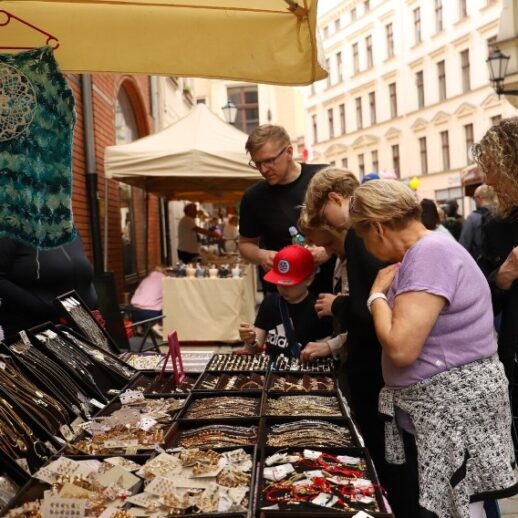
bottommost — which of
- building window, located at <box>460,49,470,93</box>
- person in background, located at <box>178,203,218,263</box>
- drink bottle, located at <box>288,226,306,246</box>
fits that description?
drink bottle, located at <box>288,226,306,246</box>

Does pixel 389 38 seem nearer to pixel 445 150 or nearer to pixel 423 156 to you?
pixel 423 156

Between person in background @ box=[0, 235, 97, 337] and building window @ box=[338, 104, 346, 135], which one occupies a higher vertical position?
building window @ box=[338, 104, 346, 135]

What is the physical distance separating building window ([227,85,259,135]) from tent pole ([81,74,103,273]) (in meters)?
38.9

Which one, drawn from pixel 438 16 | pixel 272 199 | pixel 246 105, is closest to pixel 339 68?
pixel 246 105

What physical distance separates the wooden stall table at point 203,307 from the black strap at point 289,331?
4.87m

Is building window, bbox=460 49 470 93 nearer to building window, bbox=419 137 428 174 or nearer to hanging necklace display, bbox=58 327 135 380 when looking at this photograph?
building window, bbox=419 137 428 174

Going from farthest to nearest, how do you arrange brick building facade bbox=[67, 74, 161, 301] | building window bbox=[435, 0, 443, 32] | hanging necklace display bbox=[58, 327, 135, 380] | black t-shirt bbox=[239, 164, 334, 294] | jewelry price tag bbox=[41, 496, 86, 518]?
1. building window bbox=[435, 0, 443, 32]
2. brick building facade bbox=[67, 74, 161, 301]
3. black t-shirt bbox=[239, 164, 334, 294]
4. hanging necklace display bbox=[58, 327, 135, 380]
5. jewelry price tag bbox=[41, 496, 86, 518]

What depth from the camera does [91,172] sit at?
26.4 feet

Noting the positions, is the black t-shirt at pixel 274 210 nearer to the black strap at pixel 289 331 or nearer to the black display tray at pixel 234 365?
the black strap at pixel 289 331

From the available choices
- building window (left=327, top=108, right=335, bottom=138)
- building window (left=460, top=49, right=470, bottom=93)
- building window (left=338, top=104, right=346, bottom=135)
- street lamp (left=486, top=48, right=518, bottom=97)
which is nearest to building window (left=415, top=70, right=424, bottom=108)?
building window (left=460, top=49, right=470, bottom=93)

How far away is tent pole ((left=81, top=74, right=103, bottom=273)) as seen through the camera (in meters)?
7.95

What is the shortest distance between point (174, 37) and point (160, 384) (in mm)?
1513

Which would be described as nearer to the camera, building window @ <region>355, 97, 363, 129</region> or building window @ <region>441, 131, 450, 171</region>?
building window @ <region>441, 131, 450, 171</region>

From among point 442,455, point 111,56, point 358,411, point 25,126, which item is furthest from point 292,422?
point 111,56
